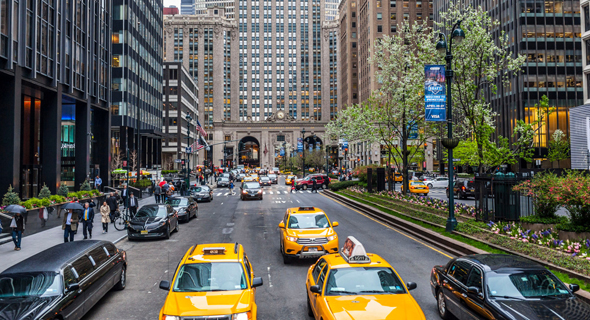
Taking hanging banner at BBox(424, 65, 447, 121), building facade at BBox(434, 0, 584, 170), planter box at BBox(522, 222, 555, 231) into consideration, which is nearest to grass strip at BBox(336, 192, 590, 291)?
planter box at BBox(522, 222, 555, 231)

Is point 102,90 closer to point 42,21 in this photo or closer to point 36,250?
point 42,21

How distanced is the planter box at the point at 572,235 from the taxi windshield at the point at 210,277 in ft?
36.0

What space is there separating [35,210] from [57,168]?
12620 mm

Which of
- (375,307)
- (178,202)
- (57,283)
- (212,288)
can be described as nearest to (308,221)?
(212,288)

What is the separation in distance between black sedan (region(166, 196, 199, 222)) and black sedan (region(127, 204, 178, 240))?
11.2ft

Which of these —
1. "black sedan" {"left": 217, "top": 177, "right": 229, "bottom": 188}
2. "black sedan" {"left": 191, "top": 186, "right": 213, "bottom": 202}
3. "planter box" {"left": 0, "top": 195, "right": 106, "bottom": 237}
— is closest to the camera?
"planter box" {"left": 0, "top": 195, "right": 106, "bottom": 237}

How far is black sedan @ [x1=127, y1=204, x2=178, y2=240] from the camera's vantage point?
54.2ft

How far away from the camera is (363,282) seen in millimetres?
6766

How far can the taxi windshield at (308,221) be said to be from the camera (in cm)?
1264

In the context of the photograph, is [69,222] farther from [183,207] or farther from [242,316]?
[242,316]

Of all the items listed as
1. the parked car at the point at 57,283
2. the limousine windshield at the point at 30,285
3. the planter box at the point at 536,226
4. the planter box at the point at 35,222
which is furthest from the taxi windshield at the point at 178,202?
the planter box at the point at 536,226

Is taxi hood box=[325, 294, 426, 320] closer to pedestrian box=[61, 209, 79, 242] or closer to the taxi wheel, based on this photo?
the taxi wheel

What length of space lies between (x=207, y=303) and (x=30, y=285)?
3.48 meters

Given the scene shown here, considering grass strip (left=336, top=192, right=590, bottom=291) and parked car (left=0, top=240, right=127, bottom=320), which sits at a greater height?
parked car (left=0, top=240, right=127, bottom=320)
